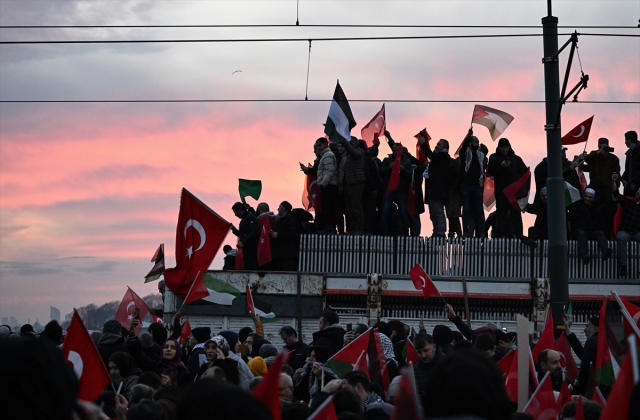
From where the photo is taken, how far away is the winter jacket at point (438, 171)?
17.3m

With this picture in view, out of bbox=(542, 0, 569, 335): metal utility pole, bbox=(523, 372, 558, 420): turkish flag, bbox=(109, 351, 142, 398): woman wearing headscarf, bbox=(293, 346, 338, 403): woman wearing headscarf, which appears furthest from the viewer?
bbox=(542, 0, 569, 335): metal utility pole

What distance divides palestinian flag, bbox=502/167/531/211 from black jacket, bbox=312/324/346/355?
771cm

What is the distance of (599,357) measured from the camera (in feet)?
25.7

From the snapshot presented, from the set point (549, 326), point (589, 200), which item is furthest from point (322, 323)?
point (589, 200)

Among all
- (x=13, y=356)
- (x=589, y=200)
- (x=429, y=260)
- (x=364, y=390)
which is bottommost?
(x=364, y=390)

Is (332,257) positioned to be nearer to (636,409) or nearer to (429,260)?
(429,260)

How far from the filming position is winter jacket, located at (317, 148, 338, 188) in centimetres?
1756

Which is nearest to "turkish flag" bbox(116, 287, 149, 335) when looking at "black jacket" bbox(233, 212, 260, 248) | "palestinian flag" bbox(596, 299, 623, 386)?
"black jacket" bbox(233, 212, 260, 248)

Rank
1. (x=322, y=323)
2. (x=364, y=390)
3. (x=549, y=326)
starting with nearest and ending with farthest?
(x=364, y=390) < (x=549, y=326) < (x=322, y=323)

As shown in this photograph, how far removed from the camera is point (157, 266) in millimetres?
19688

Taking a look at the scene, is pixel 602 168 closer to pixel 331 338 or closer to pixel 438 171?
pixel 438 171

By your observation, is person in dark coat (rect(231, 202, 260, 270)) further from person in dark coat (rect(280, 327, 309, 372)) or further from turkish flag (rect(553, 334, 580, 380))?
turkish flag (rect(553, 334, 580, 380))

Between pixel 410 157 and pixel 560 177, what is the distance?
583 cm

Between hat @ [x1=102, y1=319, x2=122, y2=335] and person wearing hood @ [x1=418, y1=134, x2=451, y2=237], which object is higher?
person wearing hood @ [x1=418, y1=134, x2=451, y2=237]
